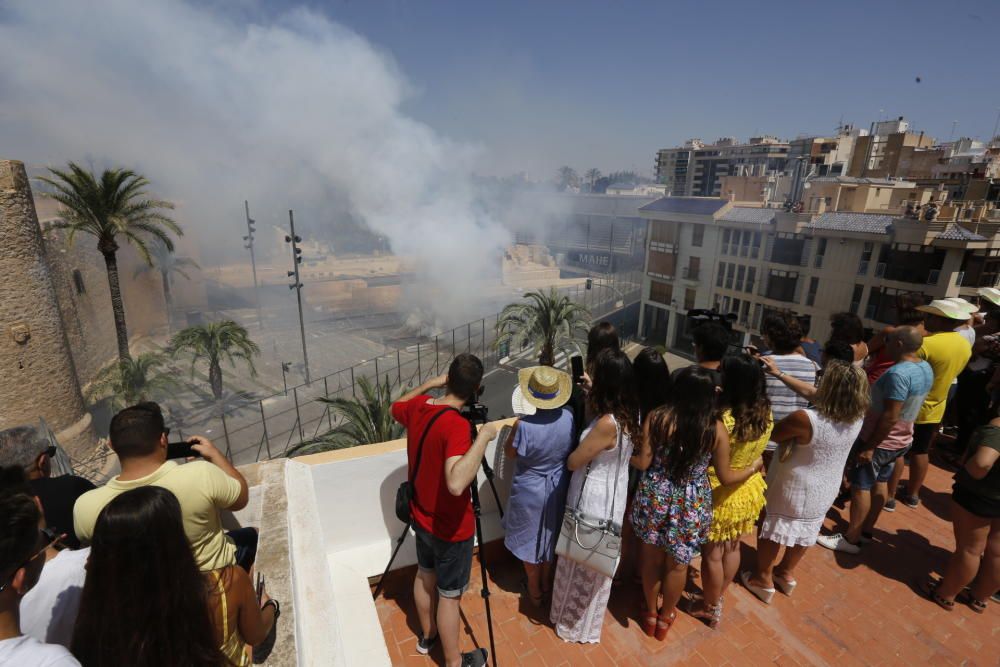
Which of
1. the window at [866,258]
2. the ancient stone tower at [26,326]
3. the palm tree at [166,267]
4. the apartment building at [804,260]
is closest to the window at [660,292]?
the apartment building at [804,260]

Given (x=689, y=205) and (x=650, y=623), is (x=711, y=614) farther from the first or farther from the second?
(x=689, y=205)

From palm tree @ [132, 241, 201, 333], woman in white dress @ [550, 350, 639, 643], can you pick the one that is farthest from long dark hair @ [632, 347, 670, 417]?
palm tree @ [132, 241, 201, 333]

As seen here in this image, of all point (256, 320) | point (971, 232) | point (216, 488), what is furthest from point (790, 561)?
point (256, 320)

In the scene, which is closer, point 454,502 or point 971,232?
point 454,502

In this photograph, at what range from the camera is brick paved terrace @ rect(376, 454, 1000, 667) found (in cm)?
301

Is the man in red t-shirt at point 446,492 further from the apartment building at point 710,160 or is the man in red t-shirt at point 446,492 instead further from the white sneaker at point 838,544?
the apartment building at point 710,160

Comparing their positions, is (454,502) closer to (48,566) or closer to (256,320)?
(48,566)

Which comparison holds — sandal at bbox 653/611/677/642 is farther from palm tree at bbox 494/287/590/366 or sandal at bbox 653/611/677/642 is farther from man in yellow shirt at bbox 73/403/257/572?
palm tree at bbox 494/287/590/366

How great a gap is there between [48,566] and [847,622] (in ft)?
14.5

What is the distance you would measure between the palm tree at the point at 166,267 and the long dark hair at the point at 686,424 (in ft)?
122

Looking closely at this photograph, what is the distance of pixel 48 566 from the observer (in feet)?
6.16

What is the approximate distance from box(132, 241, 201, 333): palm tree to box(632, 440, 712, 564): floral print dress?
121 feet

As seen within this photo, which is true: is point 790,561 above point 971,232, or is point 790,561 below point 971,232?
below

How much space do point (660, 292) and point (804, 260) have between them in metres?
9.27
